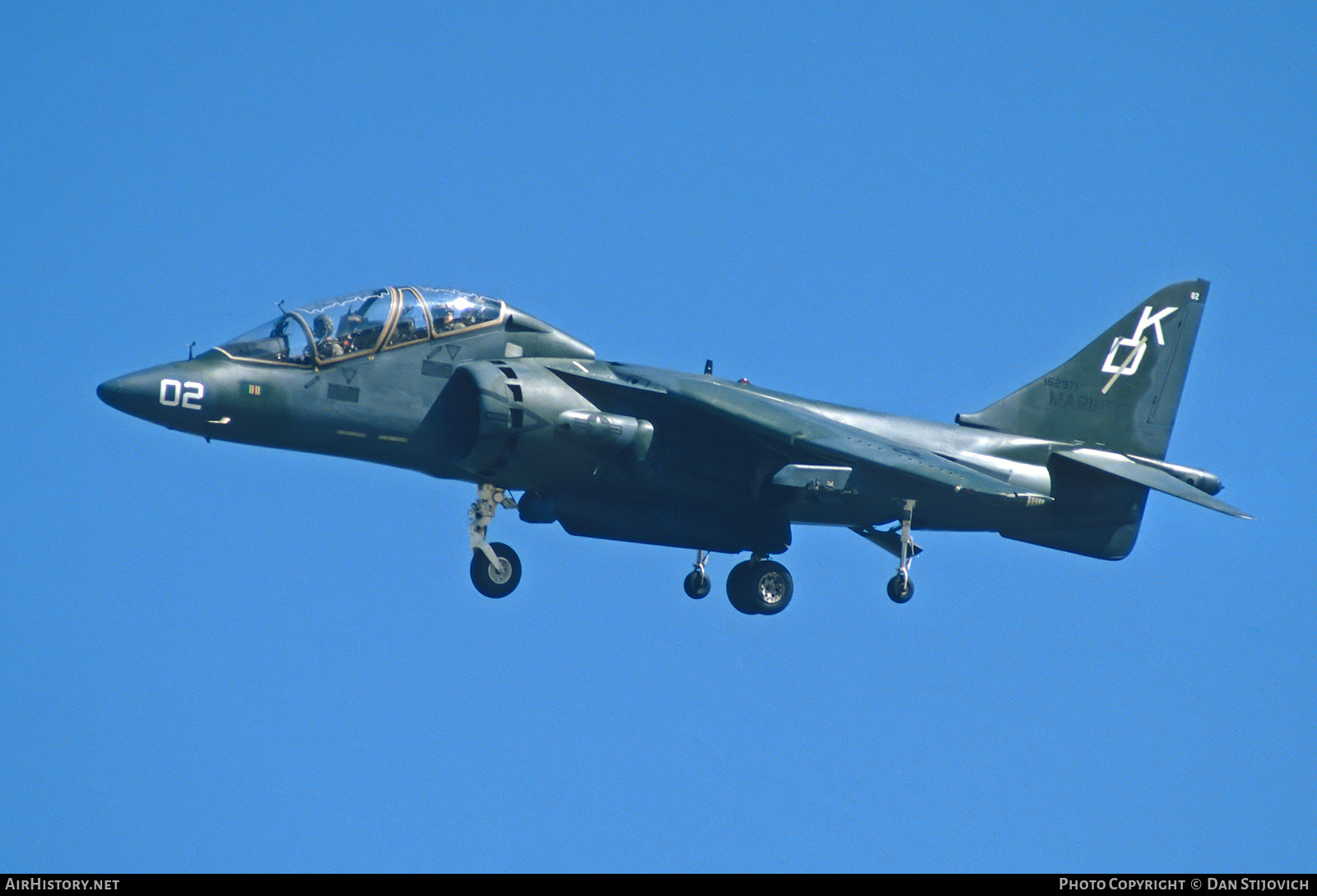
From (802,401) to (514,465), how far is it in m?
4.21

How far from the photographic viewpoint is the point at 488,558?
17.5 meters

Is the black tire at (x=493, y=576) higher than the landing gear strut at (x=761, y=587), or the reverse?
the landing gear strut at (x=761, y=587)

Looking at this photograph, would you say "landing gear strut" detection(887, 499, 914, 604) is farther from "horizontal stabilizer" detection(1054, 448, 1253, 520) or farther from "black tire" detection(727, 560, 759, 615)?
"horizontal stabilizer" detection(1054, 448, 1253, 520)

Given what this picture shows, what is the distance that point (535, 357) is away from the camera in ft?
57.3

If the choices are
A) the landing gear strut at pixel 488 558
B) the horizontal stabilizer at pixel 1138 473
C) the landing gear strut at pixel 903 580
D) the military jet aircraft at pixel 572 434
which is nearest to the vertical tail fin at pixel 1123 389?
the horizontal stabilizer at pixel 1138 473

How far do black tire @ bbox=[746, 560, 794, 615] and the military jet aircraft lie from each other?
0.07 ft

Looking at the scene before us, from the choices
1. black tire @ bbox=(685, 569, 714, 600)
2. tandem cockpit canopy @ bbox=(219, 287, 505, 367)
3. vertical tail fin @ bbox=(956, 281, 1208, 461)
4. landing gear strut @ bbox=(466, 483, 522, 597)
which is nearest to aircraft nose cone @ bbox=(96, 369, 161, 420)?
tandem cockpit canopy @ bbox=(219, 287, 505, 367)

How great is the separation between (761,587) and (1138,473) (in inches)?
202

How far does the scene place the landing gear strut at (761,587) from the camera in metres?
19.2

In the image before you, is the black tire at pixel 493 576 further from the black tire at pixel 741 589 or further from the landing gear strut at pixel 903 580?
the landing gear strut at pixel 903 580

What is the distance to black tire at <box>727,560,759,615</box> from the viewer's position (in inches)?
755

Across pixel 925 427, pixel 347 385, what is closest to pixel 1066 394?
pixel 925 427

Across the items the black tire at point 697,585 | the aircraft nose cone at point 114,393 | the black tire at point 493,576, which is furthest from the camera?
the black tire at point 697,585
